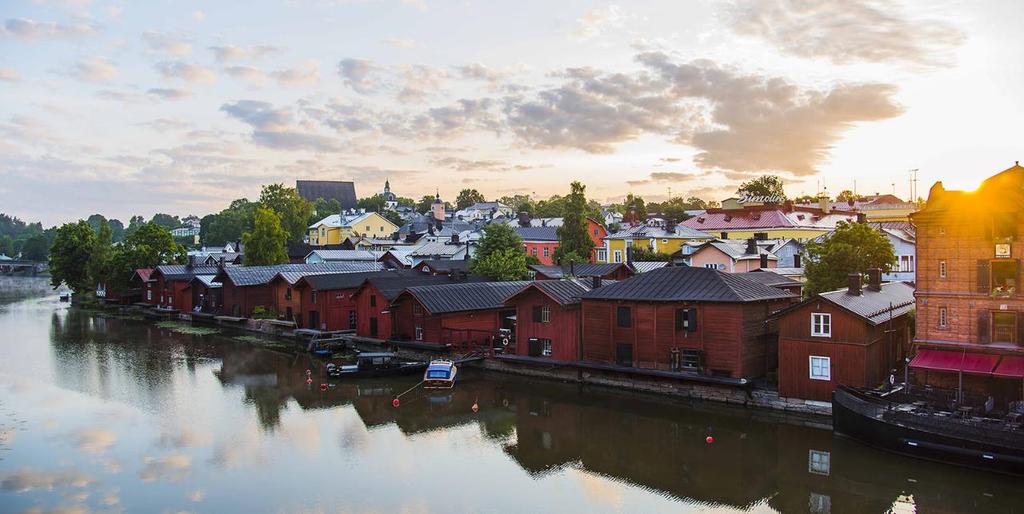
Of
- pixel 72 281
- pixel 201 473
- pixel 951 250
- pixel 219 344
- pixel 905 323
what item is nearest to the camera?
pixel 201 473

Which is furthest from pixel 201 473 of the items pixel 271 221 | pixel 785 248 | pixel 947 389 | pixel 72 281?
pixel 72 281

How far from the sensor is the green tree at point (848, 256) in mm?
37312

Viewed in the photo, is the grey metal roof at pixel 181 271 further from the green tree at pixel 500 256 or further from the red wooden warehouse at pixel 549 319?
the red wooden warehouse at pixel 549 319

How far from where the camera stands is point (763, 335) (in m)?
30.7

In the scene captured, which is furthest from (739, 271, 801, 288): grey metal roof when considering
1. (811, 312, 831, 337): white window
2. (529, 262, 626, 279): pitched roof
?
(811, 312, 831, 337): white window

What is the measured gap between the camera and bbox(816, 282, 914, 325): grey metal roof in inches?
1028

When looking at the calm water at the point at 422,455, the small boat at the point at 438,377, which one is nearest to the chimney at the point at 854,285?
the calm water at the point at 422,455

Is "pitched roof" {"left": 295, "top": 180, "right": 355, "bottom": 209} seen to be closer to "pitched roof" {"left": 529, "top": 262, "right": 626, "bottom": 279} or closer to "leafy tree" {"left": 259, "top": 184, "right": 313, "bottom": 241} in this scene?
"leafy tree" {"left": 259, "top": 184, "right": 313, "bottom": 241}

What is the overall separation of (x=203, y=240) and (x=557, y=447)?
444 feet

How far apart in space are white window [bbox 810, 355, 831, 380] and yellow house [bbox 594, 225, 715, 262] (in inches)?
1740

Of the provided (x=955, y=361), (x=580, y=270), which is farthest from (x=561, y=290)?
(x=580, y=270)

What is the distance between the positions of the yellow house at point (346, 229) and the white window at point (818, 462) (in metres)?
97.4

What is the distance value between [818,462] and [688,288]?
10.2 metres

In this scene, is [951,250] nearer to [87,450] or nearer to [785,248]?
[87,450]
